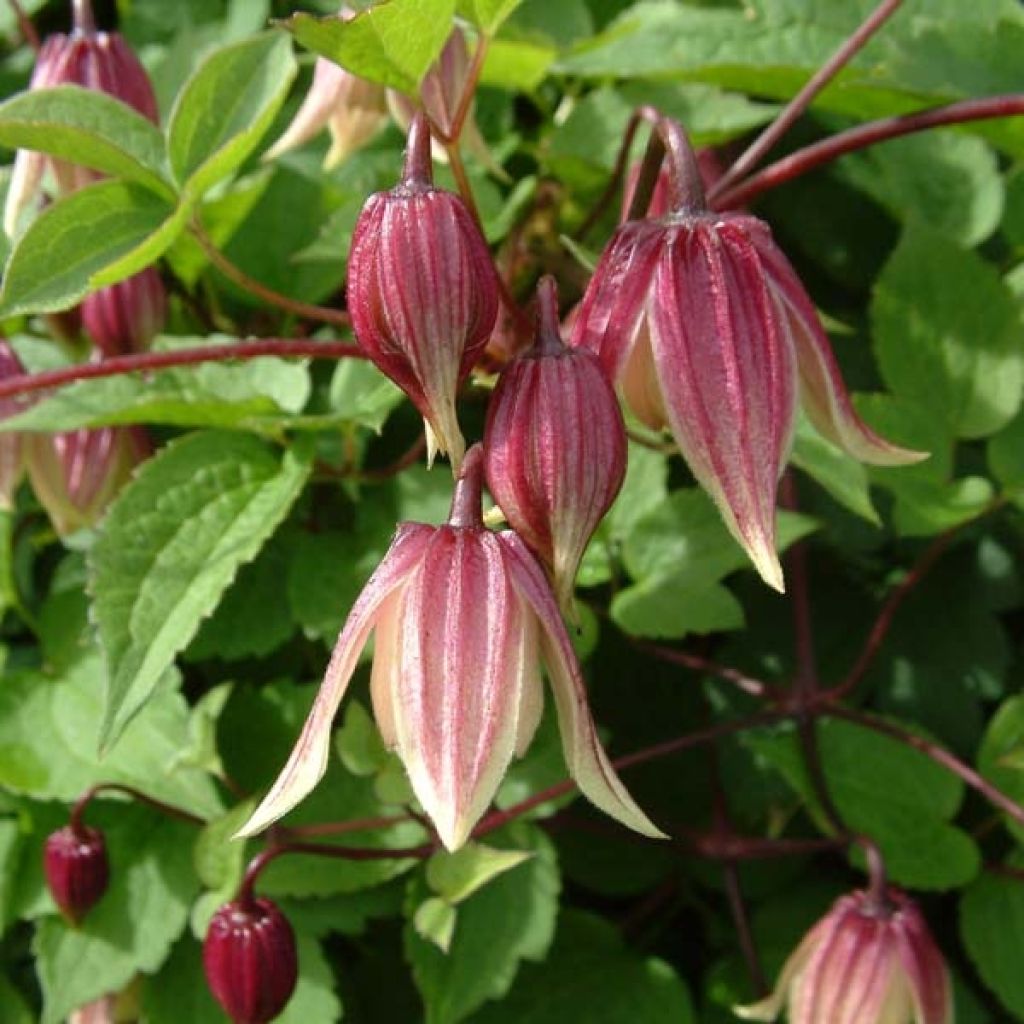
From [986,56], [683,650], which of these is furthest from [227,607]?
[986,56]

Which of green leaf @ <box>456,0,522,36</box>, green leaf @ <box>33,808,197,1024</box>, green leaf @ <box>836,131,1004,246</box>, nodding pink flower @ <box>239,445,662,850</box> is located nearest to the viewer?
nodding pink flower @ <box>239,445,662,850</box>

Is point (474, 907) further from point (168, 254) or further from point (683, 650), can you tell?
point (168, 254)

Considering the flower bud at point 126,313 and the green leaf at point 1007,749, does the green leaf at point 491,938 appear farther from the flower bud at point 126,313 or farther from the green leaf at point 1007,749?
the flower bud at point 126,313

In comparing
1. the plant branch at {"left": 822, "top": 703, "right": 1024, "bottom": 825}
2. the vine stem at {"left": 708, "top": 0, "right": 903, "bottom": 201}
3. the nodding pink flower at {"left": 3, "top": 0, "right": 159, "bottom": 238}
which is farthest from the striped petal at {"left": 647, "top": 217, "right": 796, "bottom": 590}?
the nodding pink flower at {"left": 3, "top": 0, "right": 159, "bottom": 238}

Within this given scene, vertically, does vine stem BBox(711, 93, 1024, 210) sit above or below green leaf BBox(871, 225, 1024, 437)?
above

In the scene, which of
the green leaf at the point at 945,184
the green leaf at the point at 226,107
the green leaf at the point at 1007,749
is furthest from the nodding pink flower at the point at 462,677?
the green leaf at the point at 945,184

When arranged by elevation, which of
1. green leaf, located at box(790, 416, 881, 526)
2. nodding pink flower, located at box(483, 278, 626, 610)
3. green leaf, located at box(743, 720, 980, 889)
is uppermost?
nodding pink flower, located at box(483, 278, 626, 610)

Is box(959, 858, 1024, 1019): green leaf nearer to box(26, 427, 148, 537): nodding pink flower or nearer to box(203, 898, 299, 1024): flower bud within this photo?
box(203, 898, 299, 1024): flower bud
